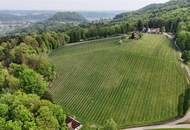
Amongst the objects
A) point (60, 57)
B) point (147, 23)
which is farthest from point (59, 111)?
point (147, 23)

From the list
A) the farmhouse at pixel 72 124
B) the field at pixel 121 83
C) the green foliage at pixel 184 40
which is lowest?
the farmhouse at pixel 72 124

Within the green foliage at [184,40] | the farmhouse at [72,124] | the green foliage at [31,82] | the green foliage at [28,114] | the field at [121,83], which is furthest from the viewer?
the green foliage at [184,40]

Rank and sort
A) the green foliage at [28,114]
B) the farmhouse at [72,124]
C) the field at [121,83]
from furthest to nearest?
the field at [121,83]
the farmhouse at [72,124]
the green foliage at [28,114]

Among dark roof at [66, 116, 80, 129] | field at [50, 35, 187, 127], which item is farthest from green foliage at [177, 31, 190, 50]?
dark roof at [66, 116, 80, 129]

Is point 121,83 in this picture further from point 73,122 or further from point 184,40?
point 184,40

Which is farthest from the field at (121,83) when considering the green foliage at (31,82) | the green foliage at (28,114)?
the green foliage at (28,114)

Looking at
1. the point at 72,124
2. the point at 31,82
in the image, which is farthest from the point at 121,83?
the point at 72,124

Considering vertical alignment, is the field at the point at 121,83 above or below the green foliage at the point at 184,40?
below

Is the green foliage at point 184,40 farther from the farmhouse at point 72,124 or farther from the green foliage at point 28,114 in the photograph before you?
the green foliage at point 28,114
